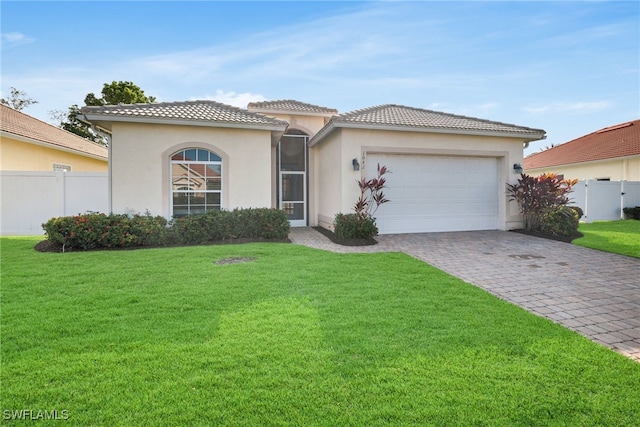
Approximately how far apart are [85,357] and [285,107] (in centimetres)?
1318

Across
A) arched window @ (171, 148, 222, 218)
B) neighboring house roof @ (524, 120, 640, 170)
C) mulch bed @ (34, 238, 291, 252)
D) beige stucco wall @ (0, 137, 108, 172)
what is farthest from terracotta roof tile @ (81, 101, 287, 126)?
neighboring house roof @ (524, 120, 640, 170)

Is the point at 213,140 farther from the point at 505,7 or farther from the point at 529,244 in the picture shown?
the point at 529,244

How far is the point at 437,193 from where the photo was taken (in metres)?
12.2

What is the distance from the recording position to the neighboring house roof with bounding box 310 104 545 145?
11148 mm

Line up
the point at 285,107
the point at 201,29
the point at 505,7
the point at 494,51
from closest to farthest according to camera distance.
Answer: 1. the point at 505,7
2. the point at 201,29
3. the point at 494,51
4. the point at 285,107

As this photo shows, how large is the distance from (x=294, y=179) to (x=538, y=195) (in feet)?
30.8

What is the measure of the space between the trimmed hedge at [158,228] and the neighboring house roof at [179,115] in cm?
280

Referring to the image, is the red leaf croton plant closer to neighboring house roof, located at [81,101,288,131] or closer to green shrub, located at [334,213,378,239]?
green shrub, located at [334,213,378,239]

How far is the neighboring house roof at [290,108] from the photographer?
14688 millimetres

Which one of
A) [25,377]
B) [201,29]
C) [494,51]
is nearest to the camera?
[25,377]

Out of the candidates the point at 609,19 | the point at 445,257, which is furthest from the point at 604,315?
the point at 609,19

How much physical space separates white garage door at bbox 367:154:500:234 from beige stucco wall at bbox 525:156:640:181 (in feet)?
40.2

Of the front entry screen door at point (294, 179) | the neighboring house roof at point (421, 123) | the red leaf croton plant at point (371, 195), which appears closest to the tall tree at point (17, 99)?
the front entry screen door at point (294, 179)

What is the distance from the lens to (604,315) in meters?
Result: 4.43
